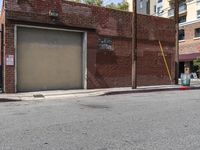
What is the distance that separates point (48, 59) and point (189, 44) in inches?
1323

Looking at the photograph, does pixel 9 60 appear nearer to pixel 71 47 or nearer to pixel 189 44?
pixel 71 47

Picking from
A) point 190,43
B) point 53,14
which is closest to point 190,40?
point 190,43

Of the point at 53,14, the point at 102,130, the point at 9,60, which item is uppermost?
the point at 53,14

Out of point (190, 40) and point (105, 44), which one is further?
point (190, 40)

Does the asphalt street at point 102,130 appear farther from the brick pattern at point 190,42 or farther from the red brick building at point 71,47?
the brick pattern at point 190,42

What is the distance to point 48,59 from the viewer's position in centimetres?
2033

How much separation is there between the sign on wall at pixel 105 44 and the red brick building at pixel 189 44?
26272 mm

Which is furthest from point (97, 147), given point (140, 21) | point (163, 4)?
point (163, 4)

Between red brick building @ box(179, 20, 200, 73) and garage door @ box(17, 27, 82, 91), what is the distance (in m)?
28.6

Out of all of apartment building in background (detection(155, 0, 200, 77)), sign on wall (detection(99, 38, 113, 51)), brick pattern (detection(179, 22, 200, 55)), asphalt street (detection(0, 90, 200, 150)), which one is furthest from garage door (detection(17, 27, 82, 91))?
brick pattern (detection(179, 22, 200, 55))

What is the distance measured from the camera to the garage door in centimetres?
1930

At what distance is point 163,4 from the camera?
226 ft

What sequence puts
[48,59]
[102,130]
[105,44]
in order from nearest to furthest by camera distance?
[102,130], [48,59], [105,44]

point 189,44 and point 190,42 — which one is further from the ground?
point 190,42
